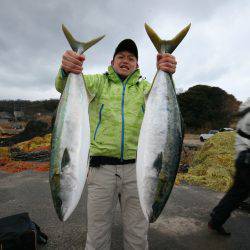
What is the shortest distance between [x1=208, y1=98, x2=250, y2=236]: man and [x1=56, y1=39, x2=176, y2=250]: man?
216 cm

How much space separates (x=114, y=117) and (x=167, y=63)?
Answer: 861mm

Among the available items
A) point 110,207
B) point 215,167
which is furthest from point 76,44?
point 215,167

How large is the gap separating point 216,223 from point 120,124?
290 cm

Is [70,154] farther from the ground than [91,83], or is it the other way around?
[91,83]

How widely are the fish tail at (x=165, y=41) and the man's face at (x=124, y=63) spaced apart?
2.36 feet

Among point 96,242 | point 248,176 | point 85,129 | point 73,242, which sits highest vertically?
point 85,129

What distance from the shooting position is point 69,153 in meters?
2.38

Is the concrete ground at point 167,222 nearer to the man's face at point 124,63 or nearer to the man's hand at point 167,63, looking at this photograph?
the man's face at point 124,63

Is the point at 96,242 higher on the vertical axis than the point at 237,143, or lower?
lower

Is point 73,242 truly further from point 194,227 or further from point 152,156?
point 152,156

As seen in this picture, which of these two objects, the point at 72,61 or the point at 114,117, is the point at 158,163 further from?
the point at 72,61

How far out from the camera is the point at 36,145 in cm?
1641

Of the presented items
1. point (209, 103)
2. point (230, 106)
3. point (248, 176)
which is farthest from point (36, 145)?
point (230, 106)

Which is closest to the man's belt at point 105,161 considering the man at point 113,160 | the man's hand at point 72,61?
the man at point 113,160
